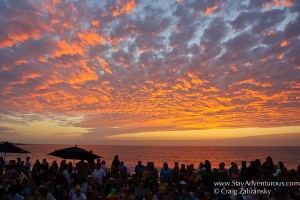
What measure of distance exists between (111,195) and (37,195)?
2.74m

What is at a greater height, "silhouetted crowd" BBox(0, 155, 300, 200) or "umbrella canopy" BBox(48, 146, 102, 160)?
"umbrella canopy" BBox(48, 146, 102, 160)

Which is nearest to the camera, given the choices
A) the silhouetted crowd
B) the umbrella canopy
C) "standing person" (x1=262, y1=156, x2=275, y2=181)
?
the silhouetted crowd

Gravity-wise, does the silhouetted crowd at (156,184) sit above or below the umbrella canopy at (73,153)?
below

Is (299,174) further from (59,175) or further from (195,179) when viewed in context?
(59,175)

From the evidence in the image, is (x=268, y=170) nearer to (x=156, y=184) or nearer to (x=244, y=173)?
(x=244, y=173)

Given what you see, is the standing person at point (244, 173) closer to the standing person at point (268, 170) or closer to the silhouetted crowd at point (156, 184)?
the silhouetted crowd at point (156, 184)

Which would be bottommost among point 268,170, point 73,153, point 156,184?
point 156,184

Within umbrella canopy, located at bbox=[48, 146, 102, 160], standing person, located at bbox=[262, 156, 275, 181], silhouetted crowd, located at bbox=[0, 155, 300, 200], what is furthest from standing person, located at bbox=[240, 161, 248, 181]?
umbrella canopy, located at bbox=[48, 146, 102, 160]

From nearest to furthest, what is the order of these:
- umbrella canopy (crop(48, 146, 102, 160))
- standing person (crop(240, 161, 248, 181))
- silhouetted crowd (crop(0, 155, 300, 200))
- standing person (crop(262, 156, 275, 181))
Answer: silhouetted crowd (crop(0, 155, 300, 200))
standing person (crop(240, 161, 248, 181))
standing person (crop(262, 156, 275, 181))
umbrella canopy (crop(48, 146, 102, 160))

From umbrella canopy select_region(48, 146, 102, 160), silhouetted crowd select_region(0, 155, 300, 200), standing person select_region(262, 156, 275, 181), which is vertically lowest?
silhouetted crowd select_region(0, 155, 300, 200)

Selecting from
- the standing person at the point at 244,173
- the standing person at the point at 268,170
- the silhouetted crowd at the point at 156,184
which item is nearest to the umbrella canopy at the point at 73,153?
the silhouetted crowd at the point at 156,184

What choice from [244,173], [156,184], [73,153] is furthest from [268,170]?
[73,153]

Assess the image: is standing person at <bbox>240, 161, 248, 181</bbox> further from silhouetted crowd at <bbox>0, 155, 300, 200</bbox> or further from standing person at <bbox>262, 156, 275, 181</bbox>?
standing person at <bbox>262, 156, 275, 181</bbox>

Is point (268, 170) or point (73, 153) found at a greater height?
point (73, 153)
